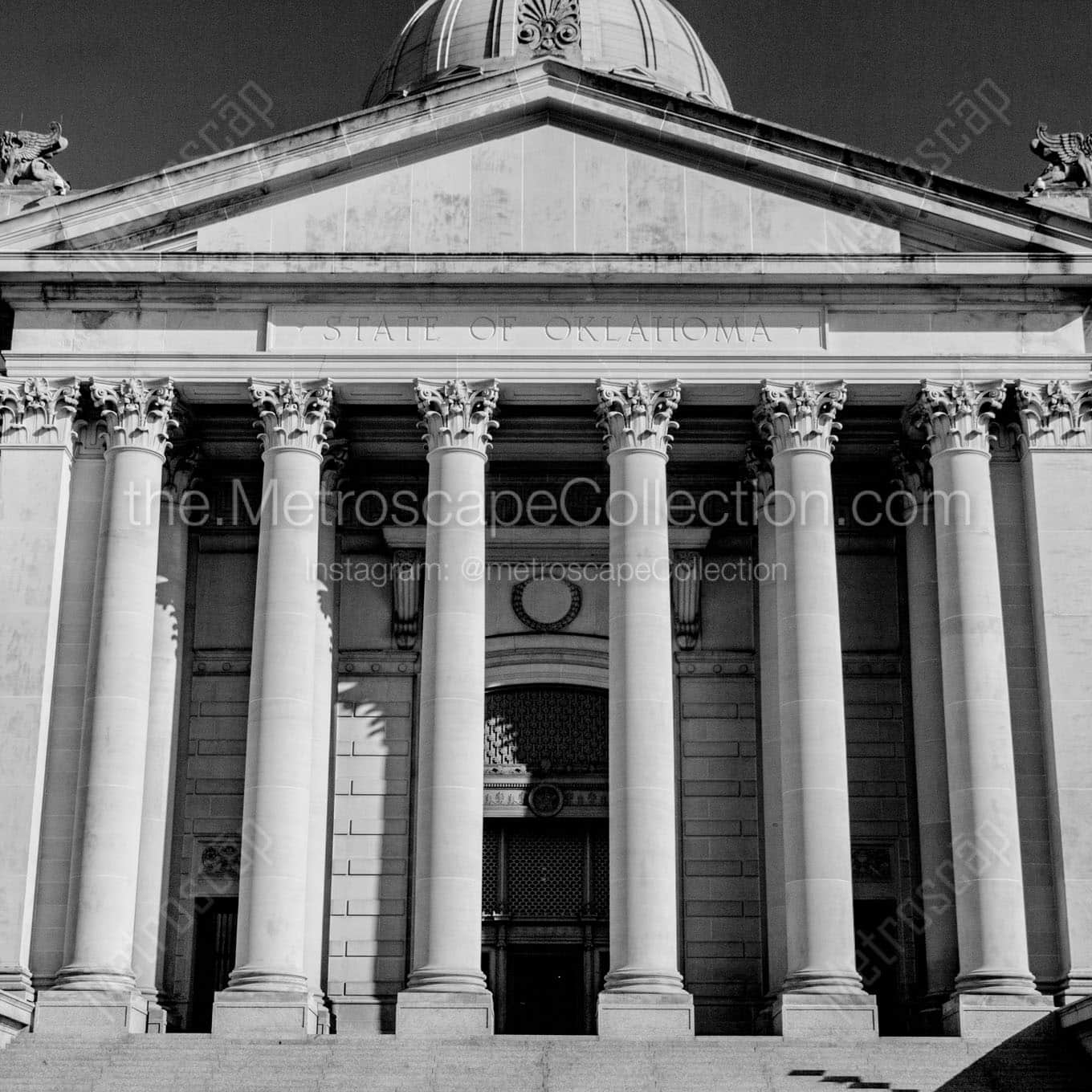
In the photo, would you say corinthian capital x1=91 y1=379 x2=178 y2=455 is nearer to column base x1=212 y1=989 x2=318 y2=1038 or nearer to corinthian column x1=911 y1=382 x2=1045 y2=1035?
column base x1=212 y1=989 x2=318 y2=1038

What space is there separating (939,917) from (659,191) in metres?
16.4

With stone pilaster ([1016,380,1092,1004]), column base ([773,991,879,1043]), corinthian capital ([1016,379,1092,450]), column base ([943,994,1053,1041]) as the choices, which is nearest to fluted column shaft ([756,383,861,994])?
column base ([773,991,879,1043])

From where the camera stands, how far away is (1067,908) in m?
36.4

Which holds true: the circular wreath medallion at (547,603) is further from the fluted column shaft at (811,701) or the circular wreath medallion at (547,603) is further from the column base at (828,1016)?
the column base at (828,1016)

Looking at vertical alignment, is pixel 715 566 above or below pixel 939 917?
above

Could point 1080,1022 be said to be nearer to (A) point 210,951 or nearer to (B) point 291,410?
(A) point 210,951

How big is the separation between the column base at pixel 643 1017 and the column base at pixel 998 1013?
5057mm

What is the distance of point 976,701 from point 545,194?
13939mm

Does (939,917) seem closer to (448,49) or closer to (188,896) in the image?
(188,896)

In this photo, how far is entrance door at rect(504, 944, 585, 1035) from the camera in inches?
1654

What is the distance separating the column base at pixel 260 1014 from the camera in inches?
1385

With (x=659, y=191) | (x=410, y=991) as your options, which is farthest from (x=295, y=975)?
(x=659, y=191)

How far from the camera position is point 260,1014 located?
35406 millimetres

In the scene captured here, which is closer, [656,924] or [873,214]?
[656,924]
